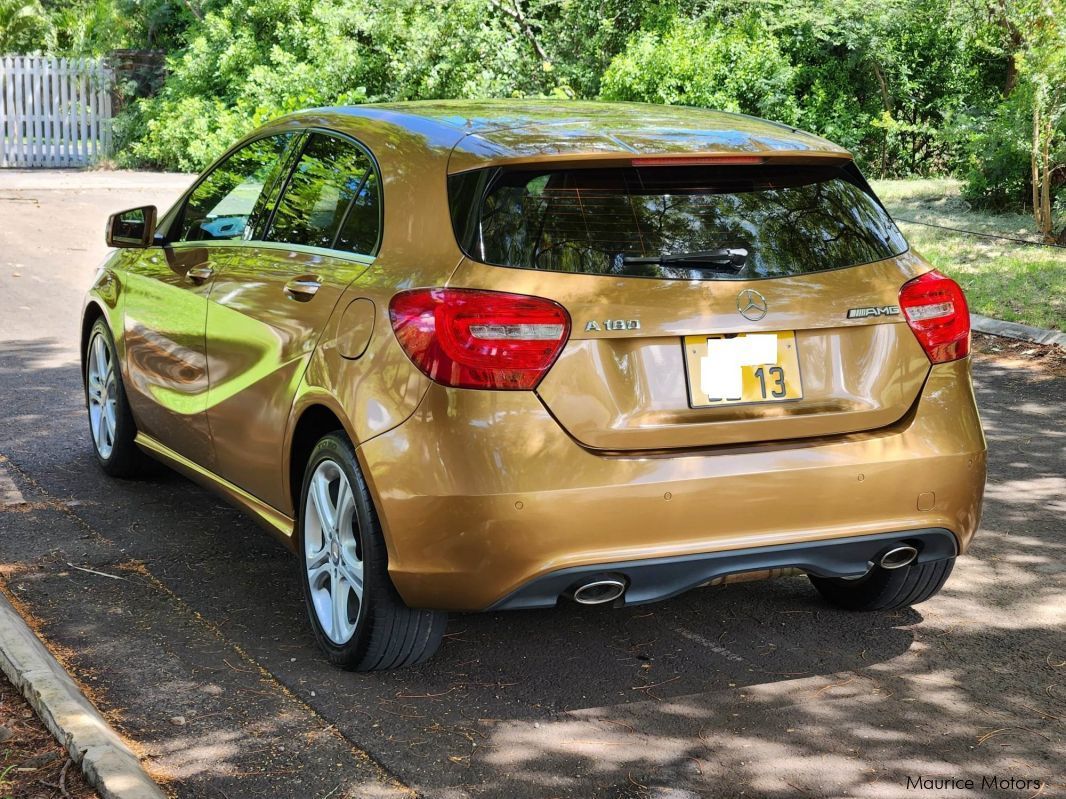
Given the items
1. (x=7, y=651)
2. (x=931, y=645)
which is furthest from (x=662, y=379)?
(x=7, y=651)

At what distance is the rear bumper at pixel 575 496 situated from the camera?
12.2 feet

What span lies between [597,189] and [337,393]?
99 cm

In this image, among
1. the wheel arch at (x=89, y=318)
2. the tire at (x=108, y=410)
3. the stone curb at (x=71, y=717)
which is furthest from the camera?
the wheel arch at (x=89, y=318)

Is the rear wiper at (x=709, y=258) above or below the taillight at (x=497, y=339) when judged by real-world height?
above

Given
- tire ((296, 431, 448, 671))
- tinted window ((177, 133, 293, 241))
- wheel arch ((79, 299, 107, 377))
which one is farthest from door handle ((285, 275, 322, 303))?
wheel arch ((79, 299, 107, 377))

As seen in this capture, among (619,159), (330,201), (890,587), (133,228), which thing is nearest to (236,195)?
(133,228)

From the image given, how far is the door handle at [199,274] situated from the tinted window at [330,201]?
435mm

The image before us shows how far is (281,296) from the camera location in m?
4.64

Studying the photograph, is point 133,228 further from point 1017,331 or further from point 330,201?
point 1017,331

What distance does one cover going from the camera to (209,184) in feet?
18.9

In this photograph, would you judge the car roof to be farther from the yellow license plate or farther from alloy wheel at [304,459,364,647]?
alloy wheel at [304,459,364,647]

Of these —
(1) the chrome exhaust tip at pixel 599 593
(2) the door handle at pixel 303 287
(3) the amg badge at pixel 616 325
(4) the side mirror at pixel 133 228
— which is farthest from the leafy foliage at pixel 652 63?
(1) the chrome exhaust tip at pixel 599 593

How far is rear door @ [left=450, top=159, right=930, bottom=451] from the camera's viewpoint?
149 inches

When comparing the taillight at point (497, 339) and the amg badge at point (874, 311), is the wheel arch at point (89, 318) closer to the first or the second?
the taillight at point (497, 339)
